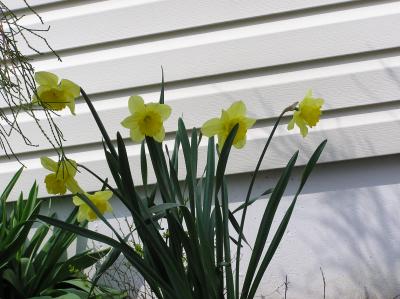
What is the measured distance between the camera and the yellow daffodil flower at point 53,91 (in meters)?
2.39

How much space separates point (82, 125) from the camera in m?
3.69

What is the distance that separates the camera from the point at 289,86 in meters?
3.48

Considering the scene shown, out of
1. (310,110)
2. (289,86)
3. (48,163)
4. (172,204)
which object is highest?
(289,86)

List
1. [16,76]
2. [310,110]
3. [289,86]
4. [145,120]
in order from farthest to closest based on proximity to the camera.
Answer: [289,86], [310,110], [145,120], [16,76]

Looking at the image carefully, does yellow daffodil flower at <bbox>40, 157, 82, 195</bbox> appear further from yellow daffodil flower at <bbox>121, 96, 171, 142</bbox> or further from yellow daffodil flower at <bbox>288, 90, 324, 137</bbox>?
yellow daffodil flower at <bbox>288, 90, 324, 137</bbox>

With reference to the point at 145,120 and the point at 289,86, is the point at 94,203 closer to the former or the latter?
the point at 145,120

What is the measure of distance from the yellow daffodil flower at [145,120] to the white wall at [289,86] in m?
1.18

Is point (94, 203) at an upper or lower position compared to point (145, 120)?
lower

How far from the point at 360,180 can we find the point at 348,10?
2.90ft

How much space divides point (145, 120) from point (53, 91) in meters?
0.35

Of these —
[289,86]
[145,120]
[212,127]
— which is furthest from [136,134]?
[289,86]

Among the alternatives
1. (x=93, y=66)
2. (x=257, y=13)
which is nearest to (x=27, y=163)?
(x=93, y=66)

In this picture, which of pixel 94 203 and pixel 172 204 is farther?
pixel 94 203

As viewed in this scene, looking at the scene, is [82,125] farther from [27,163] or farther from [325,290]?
[325,290]
